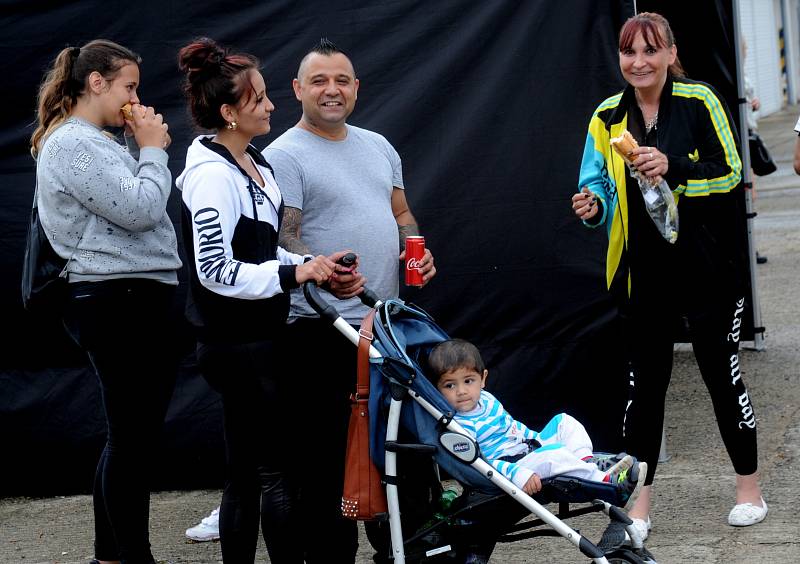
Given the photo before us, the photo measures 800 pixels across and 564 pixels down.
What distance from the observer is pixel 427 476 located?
3.83 meters

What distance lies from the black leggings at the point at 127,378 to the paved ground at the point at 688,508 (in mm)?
552

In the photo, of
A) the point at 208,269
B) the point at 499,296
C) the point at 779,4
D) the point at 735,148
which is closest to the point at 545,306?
the point at 499,296

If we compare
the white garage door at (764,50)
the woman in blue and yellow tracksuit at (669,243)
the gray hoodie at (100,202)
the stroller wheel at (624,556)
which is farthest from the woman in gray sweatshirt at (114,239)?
the white garage door at (764,50)

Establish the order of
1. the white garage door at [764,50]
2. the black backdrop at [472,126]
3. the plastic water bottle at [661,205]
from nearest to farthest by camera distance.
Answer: the plastic water bottle at [661,205] → the black backdrop at [472,126] → the white garage door at [764,50]

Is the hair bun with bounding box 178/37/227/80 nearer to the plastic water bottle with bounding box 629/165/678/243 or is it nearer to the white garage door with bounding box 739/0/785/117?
the plastic water bottle with bounding box 629/165/678/243

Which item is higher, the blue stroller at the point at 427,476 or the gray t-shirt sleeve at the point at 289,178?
the gray t-shirt sleeve at the point at 289,178

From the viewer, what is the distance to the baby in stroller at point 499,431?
361cm

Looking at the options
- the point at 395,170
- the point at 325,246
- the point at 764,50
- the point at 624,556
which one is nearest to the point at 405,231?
the point at 395,170

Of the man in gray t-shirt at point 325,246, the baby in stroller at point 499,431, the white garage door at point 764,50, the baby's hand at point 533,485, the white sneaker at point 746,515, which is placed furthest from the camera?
the white garage door at point 764,50

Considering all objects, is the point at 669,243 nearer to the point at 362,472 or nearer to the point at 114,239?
the point at 362,472

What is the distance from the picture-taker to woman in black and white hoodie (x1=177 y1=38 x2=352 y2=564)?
354 cm

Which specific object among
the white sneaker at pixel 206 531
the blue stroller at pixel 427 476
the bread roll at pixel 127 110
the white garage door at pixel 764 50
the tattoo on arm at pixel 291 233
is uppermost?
the bread roll at pixel 127 110

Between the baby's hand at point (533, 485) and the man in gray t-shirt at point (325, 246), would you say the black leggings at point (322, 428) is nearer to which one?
the man in gray t-shirt at point (325, 246)

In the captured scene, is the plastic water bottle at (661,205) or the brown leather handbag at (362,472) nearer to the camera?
the brown leather handbag at (362,472)
